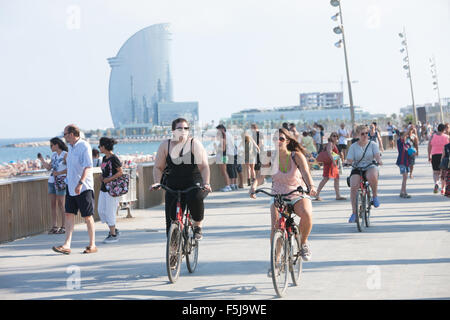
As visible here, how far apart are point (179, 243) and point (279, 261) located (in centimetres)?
147

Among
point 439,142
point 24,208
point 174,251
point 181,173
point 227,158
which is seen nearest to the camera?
point 174,251

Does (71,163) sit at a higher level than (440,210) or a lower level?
higher

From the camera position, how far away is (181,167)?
325 inches

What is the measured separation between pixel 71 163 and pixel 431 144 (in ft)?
31.2

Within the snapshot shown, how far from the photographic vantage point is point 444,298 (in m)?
6.41

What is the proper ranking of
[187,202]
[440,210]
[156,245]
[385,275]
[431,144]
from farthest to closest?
1. [431,144]
2. [440,210]
3. [156,245]
4. [187,202]
5. [385,275]

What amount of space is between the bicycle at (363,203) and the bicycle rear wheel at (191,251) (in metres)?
3.59

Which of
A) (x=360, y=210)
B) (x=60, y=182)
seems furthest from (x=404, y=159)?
(x=60, y=182)

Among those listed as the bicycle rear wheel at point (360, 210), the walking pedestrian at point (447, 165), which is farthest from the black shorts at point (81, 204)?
the walking pedestrian at point (447, 165)

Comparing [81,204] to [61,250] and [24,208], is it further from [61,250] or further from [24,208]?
[24,208]

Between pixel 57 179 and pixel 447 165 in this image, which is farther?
pixel 447 165
